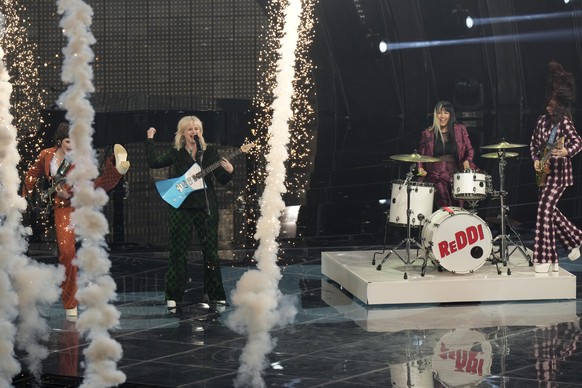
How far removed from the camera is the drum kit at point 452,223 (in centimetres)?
1152

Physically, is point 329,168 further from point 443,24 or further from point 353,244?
point 443,24

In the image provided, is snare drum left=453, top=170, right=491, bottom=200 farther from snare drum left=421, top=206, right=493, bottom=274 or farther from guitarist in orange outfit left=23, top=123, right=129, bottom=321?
guitarist in orange outfit left=23, top=123, right=129, bottom=321

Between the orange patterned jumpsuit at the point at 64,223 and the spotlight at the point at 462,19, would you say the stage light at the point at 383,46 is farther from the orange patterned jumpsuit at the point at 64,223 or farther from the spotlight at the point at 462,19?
the orange patterned jumpsuit at the point at 64,223

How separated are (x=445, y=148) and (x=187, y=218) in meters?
2.81

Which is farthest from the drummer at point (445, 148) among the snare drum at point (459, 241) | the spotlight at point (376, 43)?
the spotlight at point (376, 43)

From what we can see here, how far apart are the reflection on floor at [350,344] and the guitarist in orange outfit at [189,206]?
38cm

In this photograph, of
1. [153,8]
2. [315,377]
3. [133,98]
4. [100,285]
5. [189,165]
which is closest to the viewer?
[100,285]

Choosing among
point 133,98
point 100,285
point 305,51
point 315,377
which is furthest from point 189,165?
point 305,51

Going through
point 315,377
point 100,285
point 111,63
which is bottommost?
point 315,377

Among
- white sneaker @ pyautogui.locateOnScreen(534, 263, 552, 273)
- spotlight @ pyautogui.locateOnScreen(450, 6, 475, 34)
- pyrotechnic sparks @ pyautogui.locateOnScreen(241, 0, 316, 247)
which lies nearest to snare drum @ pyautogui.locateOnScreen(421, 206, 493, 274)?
white sneaker @ pyautogui.locateOnScreen(534, 263, 552, 273)

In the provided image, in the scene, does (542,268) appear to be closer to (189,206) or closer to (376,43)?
(189,206)

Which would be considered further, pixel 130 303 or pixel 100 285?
pixel 130 303

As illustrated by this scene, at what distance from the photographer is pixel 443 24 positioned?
95.0 ft

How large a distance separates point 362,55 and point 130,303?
17.5m
